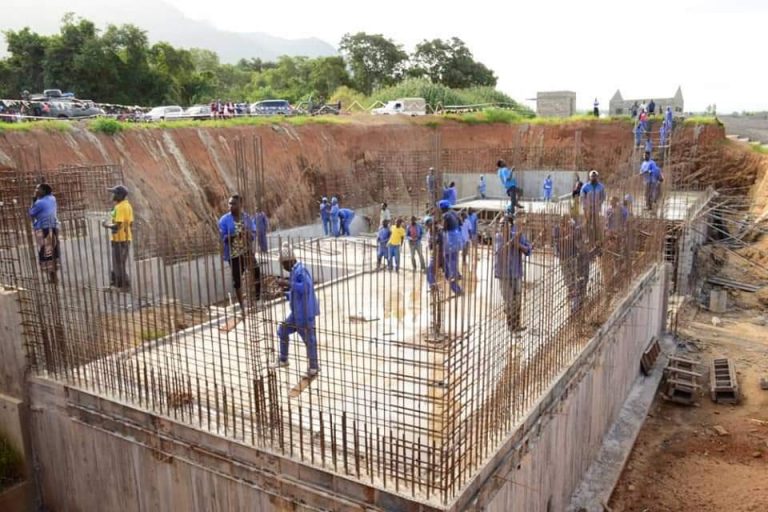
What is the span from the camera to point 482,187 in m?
21.5

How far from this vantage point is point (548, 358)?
6.52 m

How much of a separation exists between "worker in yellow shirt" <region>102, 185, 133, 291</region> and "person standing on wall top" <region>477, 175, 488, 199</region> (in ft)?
47.1

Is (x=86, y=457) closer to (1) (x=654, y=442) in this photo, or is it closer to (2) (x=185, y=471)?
(2) (x=185, y=471)

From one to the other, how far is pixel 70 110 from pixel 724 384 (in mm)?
21042

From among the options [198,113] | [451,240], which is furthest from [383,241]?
[198,113]

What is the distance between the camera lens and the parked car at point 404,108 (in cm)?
2769

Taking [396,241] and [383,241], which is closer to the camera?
[396,241]

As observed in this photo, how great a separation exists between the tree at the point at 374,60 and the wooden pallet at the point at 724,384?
38.4 metres

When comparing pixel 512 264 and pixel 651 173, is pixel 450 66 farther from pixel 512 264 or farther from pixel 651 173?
pixel 512 264

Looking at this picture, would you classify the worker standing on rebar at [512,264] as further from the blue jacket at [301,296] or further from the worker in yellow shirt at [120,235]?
the worker in yellow shirt at [120,235]

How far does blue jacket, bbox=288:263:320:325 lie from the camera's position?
235 inches

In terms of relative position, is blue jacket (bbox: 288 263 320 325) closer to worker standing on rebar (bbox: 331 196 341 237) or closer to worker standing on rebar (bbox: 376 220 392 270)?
worker standing on rebar (bbox: 376 220 392 270)

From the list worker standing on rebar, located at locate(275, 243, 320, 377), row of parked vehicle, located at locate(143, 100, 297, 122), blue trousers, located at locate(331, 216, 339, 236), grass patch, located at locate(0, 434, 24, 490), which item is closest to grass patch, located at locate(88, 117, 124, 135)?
row of parked vehicle, located at locate(143, 100, 297, 122)

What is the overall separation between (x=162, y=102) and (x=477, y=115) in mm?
16878
